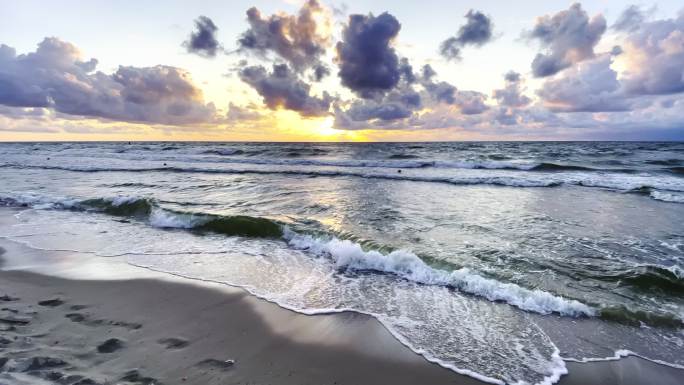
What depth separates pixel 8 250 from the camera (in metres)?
7.25

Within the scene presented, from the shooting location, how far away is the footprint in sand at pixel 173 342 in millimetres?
3738

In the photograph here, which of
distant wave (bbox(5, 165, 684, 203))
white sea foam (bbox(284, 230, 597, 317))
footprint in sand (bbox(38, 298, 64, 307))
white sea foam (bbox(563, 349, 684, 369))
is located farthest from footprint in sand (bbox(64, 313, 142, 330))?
distant wave (bbox(5, 165, 684, 203))

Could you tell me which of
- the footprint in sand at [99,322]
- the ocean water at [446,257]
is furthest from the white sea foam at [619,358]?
the footprint in sand at [99,322]

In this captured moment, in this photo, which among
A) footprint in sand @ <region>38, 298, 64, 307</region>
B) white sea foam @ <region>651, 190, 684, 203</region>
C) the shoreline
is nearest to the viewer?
the shoreline

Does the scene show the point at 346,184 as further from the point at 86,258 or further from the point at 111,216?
the point at 86,258

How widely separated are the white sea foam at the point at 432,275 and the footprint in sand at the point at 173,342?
330 cm

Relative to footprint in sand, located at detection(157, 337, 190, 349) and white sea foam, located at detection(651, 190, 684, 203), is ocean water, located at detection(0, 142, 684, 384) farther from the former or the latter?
footprint in sand, located at detection(157, 337, 190, 349)

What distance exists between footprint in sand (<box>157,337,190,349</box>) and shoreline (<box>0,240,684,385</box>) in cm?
2

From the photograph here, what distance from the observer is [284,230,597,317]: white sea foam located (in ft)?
16.0

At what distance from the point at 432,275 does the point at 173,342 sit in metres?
4.08

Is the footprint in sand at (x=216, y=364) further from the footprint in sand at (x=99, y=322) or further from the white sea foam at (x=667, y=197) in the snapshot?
the white sea foam at (x=667, y=197)

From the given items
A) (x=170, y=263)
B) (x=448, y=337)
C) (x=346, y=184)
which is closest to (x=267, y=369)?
(x=448, y=337)

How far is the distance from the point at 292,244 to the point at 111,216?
670 centimetres

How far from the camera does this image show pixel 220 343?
389cm
